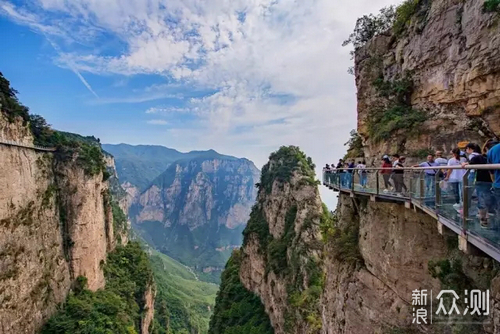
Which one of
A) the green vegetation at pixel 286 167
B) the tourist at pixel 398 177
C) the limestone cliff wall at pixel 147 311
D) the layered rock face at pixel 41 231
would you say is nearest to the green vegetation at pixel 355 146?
the tourist at pixel 398 177

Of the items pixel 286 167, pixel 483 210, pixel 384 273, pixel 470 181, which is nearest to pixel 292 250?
pixel 286 167

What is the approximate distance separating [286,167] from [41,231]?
28.1 meters

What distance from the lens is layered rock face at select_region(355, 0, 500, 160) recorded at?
831 cm

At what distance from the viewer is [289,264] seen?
3244 centimetres

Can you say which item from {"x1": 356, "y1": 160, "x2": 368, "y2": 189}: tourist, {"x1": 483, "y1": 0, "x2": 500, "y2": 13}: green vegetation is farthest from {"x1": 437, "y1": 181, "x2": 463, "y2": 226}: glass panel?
{"x1": 483, "y1": 0, "x2": 500, "y2": 13}: green vegetation

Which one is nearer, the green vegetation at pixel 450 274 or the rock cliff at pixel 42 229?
the green vegetation at pixel 450 274

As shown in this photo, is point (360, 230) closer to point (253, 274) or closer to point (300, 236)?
point (300, 236)

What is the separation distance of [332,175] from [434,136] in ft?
18.7

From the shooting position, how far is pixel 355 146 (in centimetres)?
1625

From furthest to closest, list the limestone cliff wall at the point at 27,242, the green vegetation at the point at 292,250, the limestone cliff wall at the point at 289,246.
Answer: the limestone cliff wall at the point at 289,246
the green vegetation at the point at 292,250
the limestone cliff wall at the point at 27,242

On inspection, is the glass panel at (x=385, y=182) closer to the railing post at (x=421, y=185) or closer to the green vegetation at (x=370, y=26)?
the railing post at (x=421, y=185)

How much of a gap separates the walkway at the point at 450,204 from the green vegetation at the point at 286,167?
92.8ft

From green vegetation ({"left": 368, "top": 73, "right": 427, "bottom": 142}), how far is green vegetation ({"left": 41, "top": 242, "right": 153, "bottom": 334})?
29.5 meters

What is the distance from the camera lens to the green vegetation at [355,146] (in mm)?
15556
